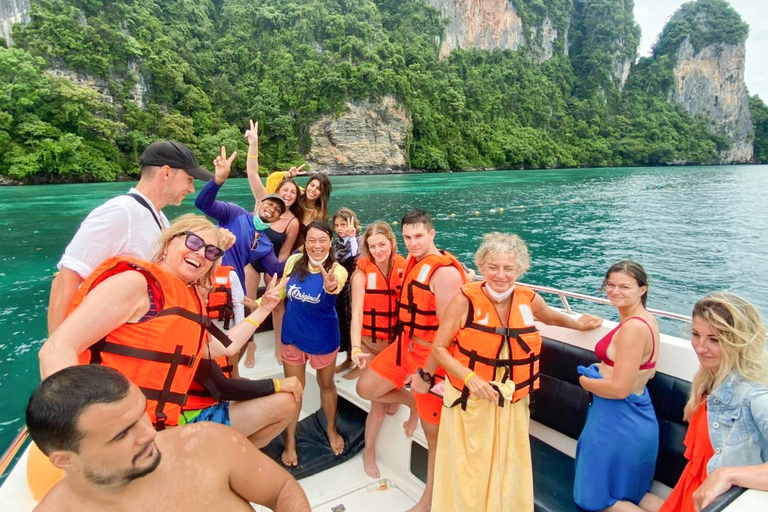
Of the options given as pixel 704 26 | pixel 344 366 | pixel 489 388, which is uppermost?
pixel 704 26

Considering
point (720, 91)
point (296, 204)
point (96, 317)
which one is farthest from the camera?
point (720, 91)

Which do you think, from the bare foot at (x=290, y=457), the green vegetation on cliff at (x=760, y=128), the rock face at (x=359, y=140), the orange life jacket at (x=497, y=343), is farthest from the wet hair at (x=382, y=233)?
the green vegetation on cliff at (x=760, y=128)

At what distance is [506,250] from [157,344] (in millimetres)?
1575

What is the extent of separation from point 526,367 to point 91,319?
1853 millimetres

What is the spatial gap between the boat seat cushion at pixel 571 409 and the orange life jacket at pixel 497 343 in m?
0.70

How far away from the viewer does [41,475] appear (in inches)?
63.7

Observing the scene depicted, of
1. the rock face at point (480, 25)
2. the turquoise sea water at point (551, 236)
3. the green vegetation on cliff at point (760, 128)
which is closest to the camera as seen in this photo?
the turquoise sea water at point (551, 236)

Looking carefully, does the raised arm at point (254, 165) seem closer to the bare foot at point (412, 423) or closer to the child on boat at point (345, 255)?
the child on boat at point (345, 255)

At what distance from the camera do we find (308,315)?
275 cm

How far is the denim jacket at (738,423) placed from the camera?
145 centimetres

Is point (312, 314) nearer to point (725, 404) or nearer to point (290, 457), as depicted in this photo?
point (290, 457)

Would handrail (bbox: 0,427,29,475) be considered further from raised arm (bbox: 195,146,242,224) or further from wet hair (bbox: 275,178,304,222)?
wet hair (bbox: 275,178,304,222)

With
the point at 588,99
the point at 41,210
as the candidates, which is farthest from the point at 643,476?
the point at 588,99

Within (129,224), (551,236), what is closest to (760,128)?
(551,236)
